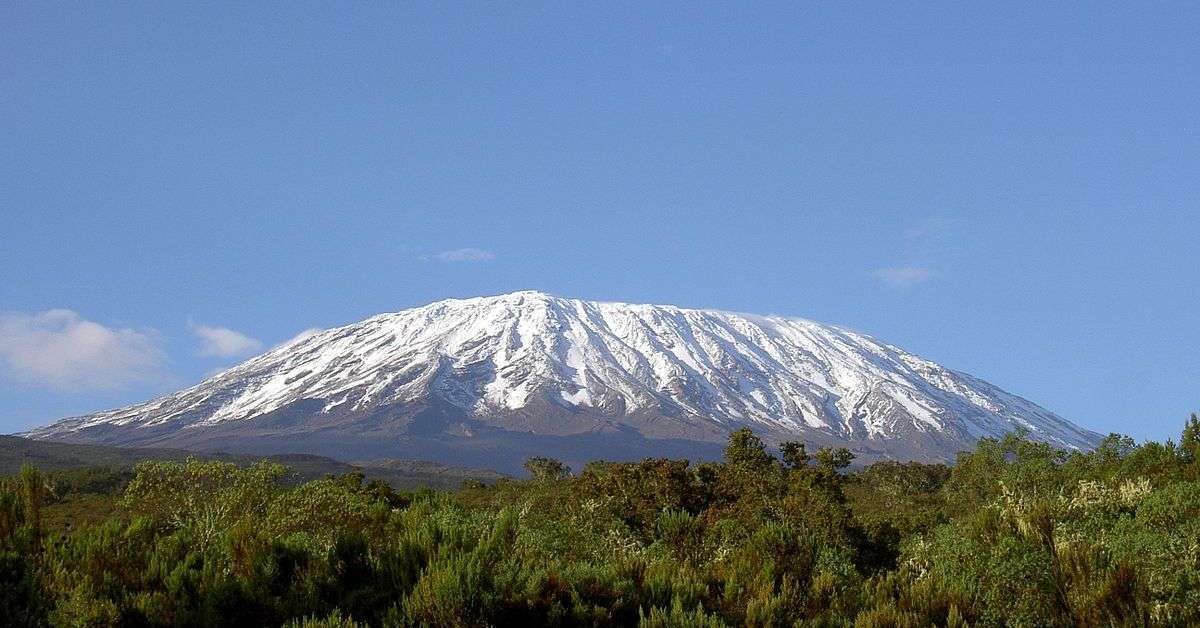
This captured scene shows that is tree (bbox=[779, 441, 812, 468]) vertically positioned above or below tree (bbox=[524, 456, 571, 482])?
above

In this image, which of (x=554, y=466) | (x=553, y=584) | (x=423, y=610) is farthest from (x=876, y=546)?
(x=554, y=466)

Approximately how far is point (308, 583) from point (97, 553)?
335 centimetres

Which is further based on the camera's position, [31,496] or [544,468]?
[544,468]

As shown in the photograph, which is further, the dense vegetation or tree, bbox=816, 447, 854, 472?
tree, bbox=816, 447, 854, 472

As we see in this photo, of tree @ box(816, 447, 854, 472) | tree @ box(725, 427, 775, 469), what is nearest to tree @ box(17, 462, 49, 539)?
tree @ box(816, 447, 854, 472)

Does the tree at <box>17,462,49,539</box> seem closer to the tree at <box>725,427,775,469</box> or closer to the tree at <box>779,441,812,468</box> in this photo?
the tree at <box>725,427,775,469</box>

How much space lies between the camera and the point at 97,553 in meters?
13.6

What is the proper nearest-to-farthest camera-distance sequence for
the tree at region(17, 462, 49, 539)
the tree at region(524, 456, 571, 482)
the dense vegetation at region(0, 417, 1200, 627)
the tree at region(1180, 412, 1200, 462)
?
the dense vegetation at region(0, 417, 1200, 627)
the tree at region(17, 462, 49, 539)
the tree at region(1180, 412, 1200, 462)
the tree at region(524, 456, 571, 482)

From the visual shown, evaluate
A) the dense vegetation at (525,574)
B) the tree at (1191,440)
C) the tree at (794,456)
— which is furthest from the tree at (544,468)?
the dense vegetation at (525,574)

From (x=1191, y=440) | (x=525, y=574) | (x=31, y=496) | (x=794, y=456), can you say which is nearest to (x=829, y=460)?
(x=794, y=456)

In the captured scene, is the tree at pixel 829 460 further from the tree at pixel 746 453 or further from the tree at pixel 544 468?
the tree at pixel 544 468

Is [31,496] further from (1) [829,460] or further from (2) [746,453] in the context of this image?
(1) [829,460]

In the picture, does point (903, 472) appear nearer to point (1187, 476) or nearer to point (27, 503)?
point (1187, 476)

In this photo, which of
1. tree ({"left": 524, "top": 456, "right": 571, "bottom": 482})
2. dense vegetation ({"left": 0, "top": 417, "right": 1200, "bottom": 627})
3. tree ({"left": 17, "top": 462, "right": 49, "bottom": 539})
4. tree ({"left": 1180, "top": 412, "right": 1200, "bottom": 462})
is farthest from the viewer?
tree ({"left": 524, "top": 456, "right": 571, "bottom": 482})
